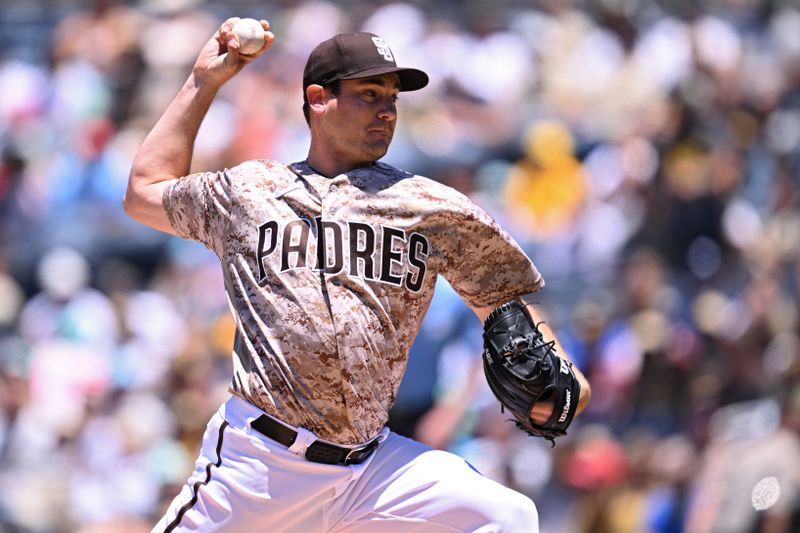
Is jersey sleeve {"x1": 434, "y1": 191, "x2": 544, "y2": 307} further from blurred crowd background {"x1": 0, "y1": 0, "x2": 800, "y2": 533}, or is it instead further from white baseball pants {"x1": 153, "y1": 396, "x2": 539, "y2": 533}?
blurred crowd background {"x1": 0, "y1": 0, "x2": 800, "y2": 533}

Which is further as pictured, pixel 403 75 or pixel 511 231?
pixel 511 231

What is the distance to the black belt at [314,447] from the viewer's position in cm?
310

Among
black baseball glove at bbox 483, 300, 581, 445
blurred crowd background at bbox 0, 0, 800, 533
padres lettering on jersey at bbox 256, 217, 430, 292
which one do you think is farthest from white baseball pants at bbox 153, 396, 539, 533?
blurred crowd background at bbox 0, 0, 800, 533

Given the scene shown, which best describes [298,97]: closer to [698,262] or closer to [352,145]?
[698,262]

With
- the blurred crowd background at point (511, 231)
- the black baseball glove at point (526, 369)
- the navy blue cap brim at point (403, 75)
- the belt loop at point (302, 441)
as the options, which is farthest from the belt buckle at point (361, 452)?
the blurred crowd background at point (511, 231)

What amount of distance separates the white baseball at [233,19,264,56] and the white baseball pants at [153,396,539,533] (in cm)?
104

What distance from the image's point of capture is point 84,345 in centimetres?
717

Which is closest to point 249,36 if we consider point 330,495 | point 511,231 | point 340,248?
point 340,248

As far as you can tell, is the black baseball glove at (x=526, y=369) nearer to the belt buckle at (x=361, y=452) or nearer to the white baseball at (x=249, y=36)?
the belt buckle at (x=361, y=452)

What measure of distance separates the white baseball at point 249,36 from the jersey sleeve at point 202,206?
38 centimetres

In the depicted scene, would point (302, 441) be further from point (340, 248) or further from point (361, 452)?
point (340, 248)

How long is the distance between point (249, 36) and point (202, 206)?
52 centimetres

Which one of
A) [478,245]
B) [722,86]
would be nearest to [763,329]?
[722,86]

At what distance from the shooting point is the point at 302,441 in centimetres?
309
